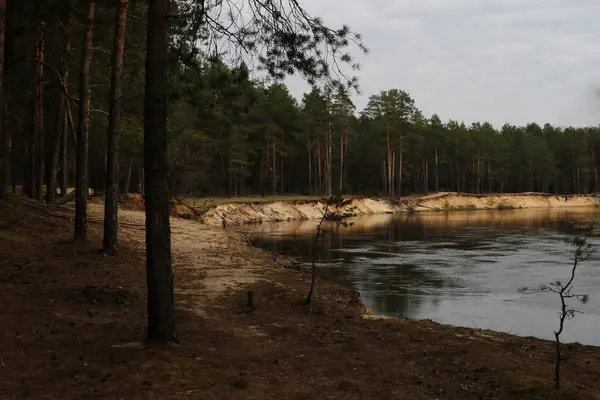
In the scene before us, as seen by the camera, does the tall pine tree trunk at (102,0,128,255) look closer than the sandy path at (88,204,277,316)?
No

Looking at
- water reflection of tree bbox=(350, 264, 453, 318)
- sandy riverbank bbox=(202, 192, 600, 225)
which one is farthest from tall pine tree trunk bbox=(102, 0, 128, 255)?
sandy riverbank bbox=(202, 192, 600, 225)

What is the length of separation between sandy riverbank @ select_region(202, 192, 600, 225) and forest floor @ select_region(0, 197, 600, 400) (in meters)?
19.4

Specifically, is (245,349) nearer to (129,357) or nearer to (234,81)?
(129,357)

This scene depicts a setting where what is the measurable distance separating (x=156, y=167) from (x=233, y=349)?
3.03 m

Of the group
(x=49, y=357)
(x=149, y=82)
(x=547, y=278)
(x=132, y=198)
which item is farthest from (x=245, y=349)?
(x=132, y=198)

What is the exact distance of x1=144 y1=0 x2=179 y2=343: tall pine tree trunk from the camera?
25.0 feet

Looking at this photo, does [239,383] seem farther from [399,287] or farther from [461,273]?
[461,273]

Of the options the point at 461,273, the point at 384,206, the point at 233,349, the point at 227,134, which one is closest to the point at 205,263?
the point at 233,349

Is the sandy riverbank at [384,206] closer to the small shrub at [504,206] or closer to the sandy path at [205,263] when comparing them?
the small shrub at [504,206]

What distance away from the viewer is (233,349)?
26.8 ft

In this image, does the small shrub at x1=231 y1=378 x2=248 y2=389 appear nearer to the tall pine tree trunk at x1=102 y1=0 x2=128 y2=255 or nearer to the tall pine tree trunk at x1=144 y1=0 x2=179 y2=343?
the tall pine tree trunk at x1=144 y1=0 x2=179 y2=343

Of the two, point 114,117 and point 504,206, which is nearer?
point 114,117

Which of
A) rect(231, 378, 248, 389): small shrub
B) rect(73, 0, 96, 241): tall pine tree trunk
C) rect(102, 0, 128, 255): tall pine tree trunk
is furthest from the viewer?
rect(73, 0, 96, 241): tall pine tree trunk

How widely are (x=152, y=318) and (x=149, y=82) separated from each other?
3.47 meters
